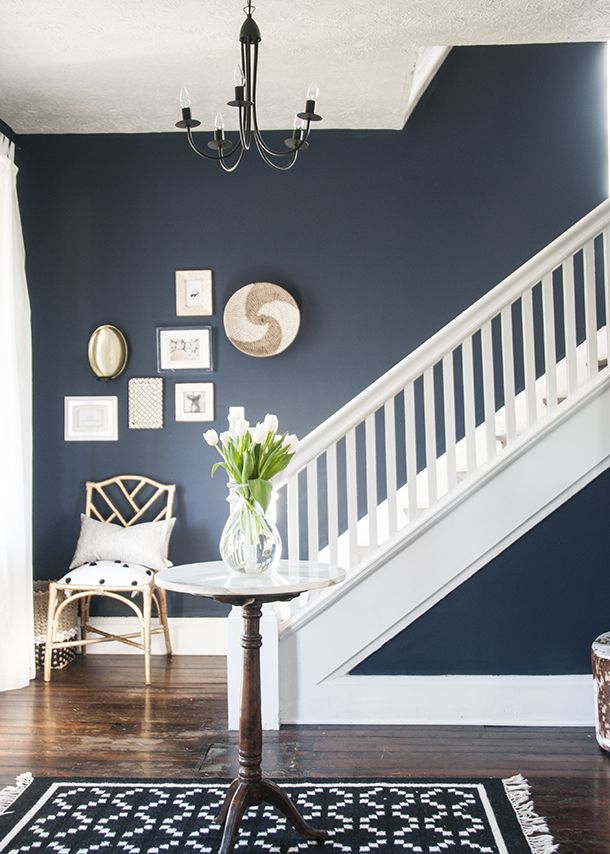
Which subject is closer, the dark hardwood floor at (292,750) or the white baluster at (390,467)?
the dark hardwood floor at (292,750)

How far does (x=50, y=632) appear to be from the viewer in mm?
4383

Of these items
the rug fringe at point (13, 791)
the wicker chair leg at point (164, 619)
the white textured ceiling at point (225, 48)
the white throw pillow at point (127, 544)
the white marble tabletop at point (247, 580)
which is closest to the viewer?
the white marble tabletop at point (247, 580)

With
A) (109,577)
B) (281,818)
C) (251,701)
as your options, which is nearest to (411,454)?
(251,701)

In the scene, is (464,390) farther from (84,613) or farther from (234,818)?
(84,613)

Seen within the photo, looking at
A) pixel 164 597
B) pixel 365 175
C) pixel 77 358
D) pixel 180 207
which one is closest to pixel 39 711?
pixel 164 597

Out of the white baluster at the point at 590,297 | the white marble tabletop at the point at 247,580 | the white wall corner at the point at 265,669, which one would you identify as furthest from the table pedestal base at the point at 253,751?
the white baluster at the point at 590,297

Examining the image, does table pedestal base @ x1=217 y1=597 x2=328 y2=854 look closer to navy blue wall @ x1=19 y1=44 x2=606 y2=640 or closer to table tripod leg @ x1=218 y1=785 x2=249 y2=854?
table tripod leg @ x1=218 y1=785 x2=249 y2=854

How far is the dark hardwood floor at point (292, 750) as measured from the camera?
2.84m

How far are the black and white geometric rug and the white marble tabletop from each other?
76 centimetres

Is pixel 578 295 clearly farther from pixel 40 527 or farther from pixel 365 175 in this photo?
pixel 40 527

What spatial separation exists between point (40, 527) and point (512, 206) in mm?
3366


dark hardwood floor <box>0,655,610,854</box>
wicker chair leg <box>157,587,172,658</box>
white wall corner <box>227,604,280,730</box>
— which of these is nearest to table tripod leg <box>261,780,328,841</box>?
dark hardwood floor <box>0,655,610,854</box>

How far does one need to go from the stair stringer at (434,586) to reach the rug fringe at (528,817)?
0.67 meters

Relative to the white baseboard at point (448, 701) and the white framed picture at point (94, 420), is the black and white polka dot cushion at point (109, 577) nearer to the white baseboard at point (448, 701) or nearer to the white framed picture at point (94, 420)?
the white framed picture at point (94, 420)
